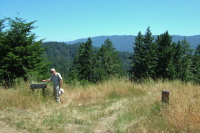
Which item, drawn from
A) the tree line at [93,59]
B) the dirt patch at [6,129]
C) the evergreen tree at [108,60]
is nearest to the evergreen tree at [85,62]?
the tree line at [93,59]

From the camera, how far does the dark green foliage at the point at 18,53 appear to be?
34.9 ft

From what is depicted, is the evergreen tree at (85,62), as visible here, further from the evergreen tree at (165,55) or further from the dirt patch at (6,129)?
the dirt patch at (6,129)

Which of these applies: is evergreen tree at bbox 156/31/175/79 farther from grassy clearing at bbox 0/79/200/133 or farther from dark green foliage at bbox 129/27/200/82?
grassy clearing at bbox 0/79/200/133

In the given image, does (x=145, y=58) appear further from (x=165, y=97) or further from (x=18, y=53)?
(x=165, y=97)

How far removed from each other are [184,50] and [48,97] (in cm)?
4694

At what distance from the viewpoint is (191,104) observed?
457 centimetres

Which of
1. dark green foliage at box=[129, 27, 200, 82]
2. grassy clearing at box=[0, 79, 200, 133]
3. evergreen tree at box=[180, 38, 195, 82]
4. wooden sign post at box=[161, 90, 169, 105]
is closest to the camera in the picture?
grassy clearing at box=[0, 79, 200, 133]

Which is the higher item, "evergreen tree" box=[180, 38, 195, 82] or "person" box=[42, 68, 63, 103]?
"person" box=[42, 68, 63, 103]

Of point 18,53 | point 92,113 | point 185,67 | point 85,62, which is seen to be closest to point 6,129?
point 92,113

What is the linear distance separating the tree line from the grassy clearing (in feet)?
6.55

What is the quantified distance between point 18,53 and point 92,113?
7430 millimetres

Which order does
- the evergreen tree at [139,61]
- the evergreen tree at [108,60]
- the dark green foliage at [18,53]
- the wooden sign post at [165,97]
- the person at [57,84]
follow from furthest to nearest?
the evergreen tree at [108,60] → the evergreen tree at [139,61] → the dark green foliage at [18,53] → the person at [57,84] → the wooden sign post at [165,97]

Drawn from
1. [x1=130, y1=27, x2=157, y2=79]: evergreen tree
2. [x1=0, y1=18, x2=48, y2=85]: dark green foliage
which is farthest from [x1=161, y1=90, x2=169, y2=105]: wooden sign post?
[x1=130, y1=27, x2=157, y2=79]: evergreen tree

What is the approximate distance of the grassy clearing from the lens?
155 inches
